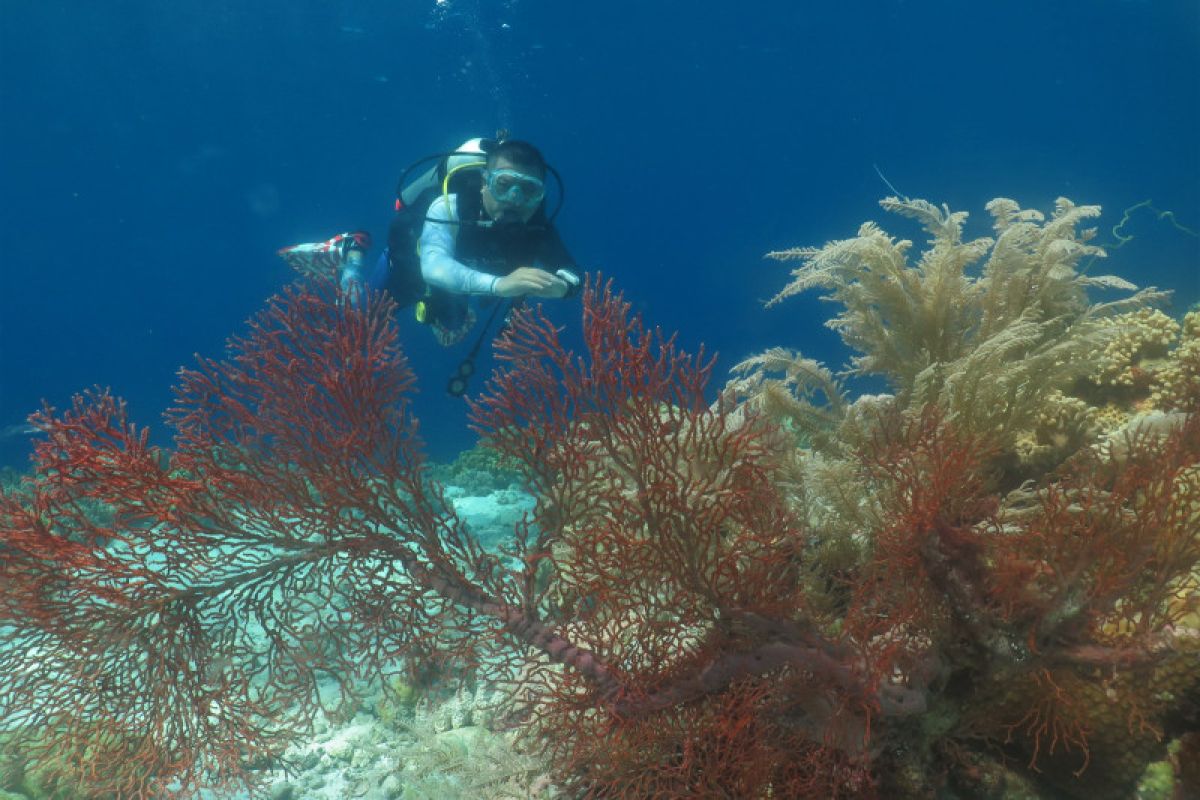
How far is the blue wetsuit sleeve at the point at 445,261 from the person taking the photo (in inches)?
231

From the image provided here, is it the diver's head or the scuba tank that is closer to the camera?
the diver's head

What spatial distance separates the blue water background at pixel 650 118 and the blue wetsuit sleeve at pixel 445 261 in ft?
68.4

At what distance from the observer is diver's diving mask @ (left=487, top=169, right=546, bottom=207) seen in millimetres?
6809

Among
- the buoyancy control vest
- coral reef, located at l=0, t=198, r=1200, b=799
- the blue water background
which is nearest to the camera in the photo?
coral reef, located at l=0, t=198, r=1200, b=799

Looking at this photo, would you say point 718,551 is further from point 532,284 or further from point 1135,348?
point 1135,348

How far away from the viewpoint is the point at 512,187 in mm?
6848

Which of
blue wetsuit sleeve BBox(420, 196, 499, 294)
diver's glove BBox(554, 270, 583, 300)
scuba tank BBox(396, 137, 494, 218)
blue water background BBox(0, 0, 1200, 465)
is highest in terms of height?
blue water background BBox(0, 0, 1200, 465)

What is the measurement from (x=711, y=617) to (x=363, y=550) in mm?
2121

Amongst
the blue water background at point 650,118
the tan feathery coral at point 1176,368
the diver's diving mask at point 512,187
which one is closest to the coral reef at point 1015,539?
the tan feathery coral at point 1176,368

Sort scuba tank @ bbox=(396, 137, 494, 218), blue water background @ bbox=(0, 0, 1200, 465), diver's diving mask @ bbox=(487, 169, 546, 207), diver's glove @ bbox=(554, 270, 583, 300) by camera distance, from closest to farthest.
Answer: diver's glove @ bbox=(554, 270, 583, 300)
diver's diving mask @ bbox=(487, 169, 546, 207)
scuba tank @ bbox=(396, 137, 494, 218)
blue water background @ bbox=(0, 0, 1200, 465)

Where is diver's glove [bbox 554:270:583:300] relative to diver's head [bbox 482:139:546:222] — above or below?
below

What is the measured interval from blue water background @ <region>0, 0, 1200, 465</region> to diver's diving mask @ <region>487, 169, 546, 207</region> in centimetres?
2118

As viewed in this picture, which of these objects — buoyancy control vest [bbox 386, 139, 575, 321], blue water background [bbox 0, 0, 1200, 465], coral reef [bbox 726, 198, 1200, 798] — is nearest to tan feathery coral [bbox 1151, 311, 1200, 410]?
coral reef [bbox 726, 198, 1200, 798]

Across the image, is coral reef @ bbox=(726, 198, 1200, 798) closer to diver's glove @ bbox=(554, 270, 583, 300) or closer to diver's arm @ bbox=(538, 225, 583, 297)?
diver's glove @ bbox=(554, 270, 583, 300)
